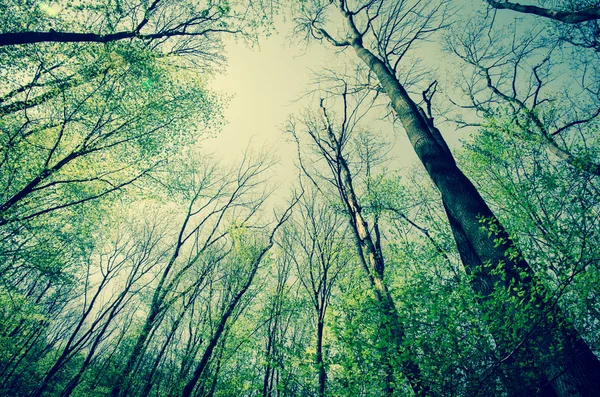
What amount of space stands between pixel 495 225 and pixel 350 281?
8.07 m

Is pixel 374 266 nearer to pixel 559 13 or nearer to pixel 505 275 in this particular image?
pixel 505 275

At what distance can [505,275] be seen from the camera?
275cm

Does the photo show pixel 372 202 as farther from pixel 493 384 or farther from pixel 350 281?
pixel 493 384

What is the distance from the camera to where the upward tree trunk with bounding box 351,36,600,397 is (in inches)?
89.0

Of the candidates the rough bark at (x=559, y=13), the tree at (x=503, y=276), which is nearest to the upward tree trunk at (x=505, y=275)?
the tree at (x=503, y=276)

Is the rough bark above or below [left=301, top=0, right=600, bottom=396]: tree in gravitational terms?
above

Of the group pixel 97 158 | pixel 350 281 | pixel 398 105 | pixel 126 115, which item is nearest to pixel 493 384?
pixel 398 105

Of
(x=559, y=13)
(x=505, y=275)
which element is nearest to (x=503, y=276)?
(x=505, y=275)

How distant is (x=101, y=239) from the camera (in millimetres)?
14492

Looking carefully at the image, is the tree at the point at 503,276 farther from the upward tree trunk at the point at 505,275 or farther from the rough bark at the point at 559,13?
the rough bark at the point at 559,13

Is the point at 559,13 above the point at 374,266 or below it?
above

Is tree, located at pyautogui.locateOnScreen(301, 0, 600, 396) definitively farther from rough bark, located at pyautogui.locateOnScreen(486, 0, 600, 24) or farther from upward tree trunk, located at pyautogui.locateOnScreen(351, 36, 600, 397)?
rough bark, located at pyautogui.locateOnScreen(486, 0, 600, 24)

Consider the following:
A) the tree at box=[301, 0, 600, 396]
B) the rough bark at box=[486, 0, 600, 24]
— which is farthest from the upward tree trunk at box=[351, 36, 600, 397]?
the rough bark at box=[486, 0, 600, 24]

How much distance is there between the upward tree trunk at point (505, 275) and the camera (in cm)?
226
